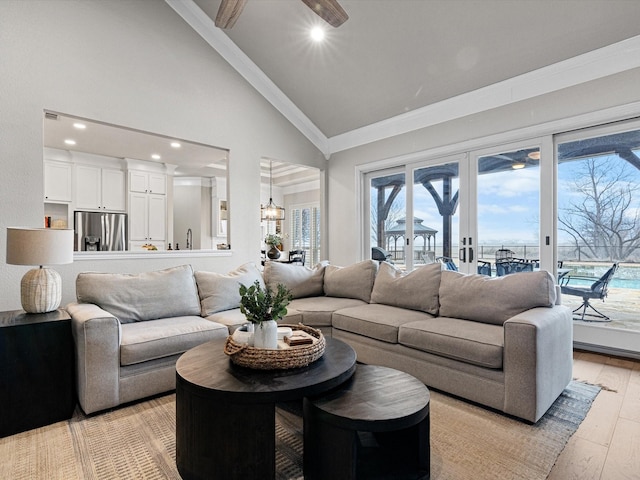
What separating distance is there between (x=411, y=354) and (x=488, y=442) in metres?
0.85

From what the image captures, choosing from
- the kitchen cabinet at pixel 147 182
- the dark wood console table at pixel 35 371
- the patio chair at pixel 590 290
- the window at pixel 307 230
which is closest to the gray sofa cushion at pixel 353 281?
the patio chair at pixel 590 290

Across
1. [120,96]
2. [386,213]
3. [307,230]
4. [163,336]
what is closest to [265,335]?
[163,336]

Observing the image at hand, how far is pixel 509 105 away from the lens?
389 centimetres

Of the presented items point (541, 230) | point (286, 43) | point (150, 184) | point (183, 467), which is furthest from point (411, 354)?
point (150, 184)

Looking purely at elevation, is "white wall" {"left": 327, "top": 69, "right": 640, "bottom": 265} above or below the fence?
above

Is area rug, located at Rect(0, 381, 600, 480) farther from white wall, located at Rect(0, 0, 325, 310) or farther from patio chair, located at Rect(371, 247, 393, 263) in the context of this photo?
patio chair, located at Rect(371, 247, 393, 263)

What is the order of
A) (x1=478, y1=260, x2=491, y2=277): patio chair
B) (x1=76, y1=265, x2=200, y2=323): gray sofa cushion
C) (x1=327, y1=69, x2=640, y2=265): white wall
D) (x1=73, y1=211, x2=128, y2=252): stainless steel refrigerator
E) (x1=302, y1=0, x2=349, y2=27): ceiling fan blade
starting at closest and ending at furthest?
(x1=302, y1=0, x2=349, y2=27): ceiling fan blade < (x1=76, y1=265, x2=200, y2=323): gray sofa cushion < (x1=327, y1=69, x2=640, y2=265): white wall < (x1=478, y1=260, x2=491, y2=277): patio chair < (x1=73, y1=211, x2=128, y2=252): stainless steel refrigerator

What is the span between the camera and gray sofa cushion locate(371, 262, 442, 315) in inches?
125

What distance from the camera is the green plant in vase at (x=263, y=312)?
1845 mm

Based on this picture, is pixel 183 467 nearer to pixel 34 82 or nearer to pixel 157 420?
pixel 157 420

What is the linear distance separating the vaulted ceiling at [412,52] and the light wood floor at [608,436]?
9.14 ft

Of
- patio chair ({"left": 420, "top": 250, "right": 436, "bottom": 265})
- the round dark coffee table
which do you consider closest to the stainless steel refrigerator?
patio chair ({"left": 420, "top": 250, "right": 436, "bottom": 265})

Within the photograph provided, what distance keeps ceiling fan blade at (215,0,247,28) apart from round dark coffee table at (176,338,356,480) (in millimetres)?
2633

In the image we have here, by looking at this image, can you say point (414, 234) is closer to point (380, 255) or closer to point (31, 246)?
point (380, 255)
